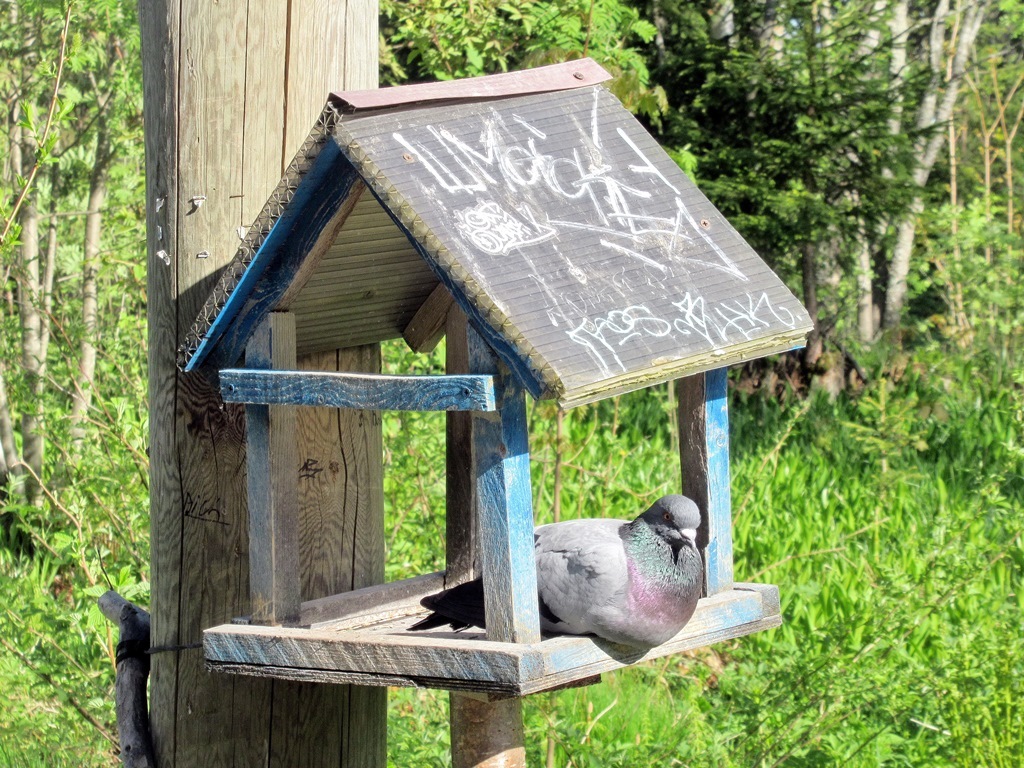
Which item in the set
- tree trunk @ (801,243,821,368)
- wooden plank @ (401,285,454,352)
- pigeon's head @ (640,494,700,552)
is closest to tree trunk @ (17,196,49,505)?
wooden plank @ (401,285,454,352)

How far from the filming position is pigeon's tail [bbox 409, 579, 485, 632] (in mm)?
2211

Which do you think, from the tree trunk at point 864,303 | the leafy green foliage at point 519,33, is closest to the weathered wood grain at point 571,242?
the leafy green foliage at point 519,33

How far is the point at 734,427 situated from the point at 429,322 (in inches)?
187

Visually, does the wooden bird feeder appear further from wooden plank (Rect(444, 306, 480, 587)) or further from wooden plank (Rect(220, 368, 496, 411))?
wooden plank (Rect(444, 306, 480, 587))

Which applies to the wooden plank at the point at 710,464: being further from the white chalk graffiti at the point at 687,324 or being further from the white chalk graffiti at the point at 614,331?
the white chalk graffiti at the point at 614,331

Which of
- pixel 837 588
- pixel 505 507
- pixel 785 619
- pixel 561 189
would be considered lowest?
pixel 785 619

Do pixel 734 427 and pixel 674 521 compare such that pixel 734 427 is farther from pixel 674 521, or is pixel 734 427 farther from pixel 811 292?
pixel 674 521

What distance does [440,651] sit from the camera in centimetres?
195

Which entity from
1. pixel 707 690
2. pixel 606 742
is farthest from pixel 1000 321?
pixel 606 742

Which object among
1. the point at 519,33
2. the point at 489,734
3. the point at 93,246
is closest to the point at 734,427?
the point at 519,33

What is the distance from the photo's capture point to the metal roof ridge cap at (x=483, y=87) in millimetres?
1978

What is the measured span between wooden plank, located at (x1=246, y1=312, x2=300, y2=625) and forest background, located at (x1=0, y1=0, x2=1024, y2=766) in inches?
26.7

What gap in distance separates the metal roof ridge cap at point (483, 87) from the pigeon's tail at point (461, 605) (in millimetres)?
916

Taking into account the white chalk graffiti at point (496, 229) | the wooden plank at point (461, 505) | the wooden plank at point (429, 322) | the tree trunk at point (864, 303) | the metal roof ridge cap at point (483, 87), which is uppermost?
the tree trunk at point (864, 303)
